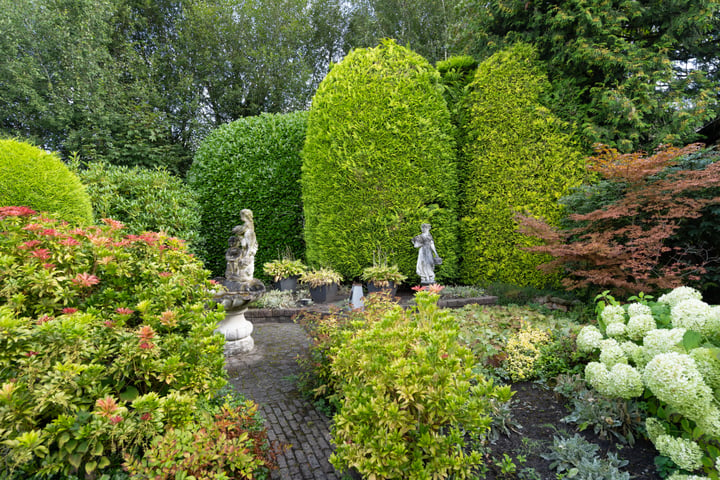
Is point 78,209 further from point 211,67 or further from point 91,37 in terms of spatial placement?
point 211,67

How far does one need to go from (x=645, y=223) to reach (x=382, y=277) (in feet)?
14.1

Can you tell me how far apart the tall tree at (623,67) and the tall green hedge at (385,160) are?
7.68 ft

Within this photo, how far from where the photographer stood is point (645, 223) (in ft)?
16.2

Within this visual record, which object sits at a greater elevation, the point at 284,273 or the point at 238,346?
the point at 284,273

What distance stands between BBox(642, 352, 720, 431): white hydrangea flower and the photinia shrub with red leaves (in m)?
2.88

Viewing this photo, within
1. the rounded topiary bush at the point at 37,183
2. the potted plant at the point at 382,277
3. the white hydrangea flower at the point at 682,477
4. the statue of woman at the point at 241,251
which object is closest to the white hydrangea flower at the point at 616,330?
the white hydrangea flower at the point at 682,477

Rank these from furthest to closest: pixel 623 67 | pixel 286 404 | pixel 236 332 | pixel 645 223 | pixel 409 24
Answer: pixel 409 24, pixel 623 67, pixel 645 223, pixel 236 332, pixel 286 404

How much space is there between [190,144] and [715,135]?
50.6ft

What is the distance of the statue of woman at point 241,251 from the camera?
517 centimetres

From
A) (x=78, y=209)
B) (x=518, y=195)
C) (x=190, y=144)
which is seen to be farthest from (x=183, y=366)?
(x=190, y=144)

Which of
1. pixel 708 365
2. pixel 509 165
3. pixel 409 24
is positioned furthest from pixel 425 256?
pixel 409 24

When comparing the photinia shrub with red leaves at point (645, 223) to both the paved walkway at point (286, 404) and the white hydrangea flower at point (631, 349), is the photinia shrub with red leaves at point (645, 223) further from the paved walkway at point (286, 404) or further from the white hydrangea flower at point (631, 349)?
the paved walkway at point (286, 404)

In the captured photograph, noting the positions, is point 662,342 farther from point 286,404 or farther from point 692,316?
point 286,404

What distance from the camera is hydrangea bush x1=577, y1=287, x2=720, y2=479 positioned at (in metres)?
1.94
